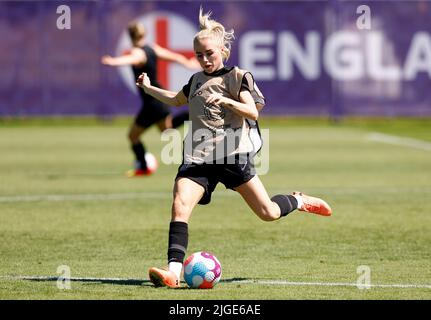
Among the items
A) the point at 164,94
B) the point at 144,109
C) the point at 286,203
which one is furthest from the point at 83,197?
the point at 164,94

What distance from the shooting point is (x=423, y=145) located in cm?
2473

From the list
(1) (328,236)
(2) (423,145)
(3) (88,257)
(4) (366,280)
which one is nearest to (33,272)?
(3) (88,257)

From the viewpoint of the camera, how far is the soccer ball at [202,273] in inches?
336

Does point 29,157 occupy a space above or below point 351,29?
below

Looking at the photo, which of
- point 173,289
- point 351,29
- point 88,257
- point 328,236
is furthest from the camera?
point 351,29

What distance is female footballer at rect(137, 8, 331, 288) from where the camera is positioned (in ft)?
29.0

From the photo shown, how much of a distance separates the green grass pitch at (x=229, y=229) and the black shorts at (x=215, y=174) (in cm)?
77

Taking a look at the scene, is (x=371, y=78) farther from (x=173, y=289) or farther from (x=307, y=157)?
(x=173, y=289)

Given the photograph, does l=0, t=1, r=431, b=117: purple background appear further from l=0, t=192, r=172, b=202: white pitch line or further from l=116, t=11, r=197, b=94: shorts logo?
l=0, t=192, r=172, b=202: white pitch line

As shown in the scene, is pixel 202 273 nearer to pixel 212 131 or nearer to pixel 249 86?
pixel 212 131

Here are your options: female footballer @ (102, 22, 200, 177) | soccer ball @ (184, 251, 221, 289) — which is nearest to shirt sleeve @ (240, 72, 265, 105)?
soccer ball @ (184, 251, 221, 289)

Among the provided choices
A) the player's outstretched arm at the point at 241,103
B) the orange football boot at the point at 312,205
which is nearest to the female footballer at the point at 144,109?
the orange football boot at the point at 312,205

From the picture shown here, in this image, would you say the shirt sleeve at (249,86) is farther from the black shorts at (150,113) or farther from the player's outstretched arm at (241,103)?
the black shorts at (150,113)

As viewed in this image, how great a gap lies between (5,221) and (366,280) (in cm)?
520
